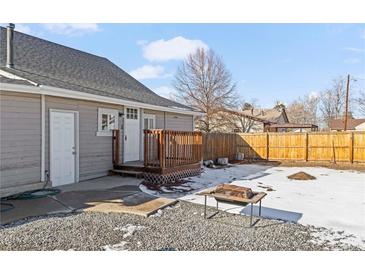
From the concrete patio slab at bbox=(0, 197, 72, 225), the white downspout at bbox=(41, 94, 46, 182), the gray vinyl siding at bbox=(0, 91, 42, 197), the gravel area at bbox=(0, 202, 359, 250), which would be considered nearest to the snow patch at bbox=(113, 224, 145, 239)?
A: the gravel area at bbox=(0, 202, 359, 250)

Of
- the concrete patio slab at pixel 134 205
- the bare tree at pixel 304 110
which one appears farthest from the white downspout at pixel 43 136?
the bare tree at pixel 304 110

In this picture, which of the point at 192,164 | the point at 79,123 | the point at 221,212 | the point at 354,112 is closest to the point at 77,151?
the point at 79,123

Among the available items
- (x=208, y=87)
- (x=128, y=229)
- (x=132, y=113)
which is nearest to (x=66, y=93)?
(x=132, y=113)

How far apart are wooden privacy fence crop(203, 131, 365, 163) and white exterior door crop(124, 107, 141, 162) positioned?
5.23 meters

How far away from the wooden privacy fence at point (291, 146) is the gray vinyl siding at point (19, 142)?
31.0ft

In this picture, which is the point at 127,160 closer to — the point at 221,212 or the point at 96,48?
the point at 221,212

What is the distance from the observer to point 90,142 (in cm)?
850

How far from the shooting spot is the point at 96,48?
13680mm

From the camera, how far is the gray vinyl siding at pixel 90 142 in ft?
26.5

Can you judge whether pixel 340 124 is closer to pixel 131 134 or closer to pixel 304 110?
pixel 304 110

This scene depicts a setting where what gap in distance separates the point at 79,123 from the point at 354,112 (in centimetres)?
4067

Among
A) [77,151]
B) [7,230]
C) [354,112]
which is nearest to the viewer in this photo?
[7,230]

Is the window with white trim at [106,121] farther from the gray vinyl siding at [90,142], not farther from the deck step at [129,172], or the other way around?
the deck step at [129,172]

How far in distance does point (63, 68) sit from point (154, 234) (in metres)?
7.69
